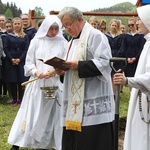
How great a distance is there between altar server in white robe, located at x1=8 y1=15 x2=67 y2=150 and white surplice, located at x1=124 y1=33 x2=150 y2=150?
1.81m

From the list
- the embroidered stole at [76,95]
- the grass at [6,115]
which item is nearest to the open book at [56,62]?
the embroidered stole at [76,95]

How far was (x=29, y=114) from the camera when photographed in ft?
16.6

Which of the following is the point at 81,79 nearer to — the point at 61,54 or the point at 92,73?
the point at 92,73

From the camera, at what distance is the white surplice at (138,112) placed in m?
3.14

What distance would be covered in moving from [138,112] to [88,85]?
66cm

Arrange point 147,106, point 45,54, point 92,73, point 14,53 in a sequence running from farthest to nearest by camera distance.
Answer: point 14,53
point 45,54
point 92,73
point 147,106

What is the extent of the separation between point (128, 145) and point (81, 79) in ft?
2.81

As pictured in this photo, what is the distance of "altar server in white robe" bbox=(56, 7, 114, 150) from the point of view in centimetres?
361

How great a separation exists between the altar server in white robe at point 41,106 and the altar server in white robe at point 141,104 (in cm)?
181

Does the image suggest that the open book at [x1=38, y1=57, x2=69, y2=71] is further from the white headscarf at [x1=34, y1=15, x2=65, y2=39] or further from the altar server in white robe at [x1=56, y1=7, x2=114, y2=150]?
the white headscarf at [x1=34, y1=15, x2=65, y2=39]

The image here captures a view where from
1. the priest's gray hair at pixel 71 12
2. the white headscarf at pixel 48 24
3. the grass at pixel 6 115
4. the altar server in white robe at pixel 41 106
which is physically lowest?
the grass at pixel 6 115

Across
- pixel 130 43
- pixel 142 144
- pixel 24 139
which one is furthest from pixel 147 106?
pixel 130 43

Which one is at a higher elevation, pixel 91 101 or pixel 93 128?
pixel 91 101

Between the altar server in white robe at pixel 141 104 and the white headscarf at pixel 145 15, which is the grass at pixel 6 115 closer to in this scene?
the altar server in white robe at pixel 141 104
